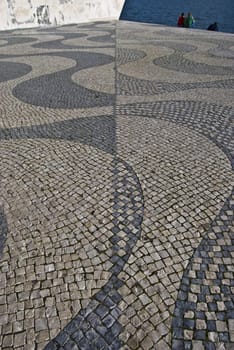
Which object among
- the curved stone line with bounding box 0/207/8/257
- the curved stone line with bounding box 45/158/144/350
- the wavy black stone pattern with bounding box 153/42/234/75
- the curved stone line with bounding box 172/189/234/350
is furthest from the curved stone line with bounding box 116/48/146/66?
the curved stone line with bounding box 172/189/234/350

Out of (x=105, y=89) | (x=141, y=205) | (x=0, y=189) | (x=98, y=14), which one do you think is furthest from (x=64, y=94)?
(x=98, y=14)

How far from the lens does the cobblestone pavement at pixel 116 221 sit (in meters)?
1.88

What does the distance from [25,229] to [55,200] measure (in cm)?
47

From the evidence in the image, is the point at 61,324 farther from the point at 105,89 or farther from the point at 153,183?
the point at 105,89

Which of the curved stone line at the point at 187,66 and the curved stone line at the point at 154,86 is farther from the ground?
the curved stone line at the point at 187,66

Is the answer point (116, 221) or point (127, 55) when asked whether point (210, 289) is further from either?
point (127, 55)

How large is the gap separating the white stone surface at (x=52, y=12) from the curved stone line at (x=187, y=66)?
11.3 m

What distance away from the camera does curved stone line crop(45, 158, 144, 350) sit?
1.78 meters

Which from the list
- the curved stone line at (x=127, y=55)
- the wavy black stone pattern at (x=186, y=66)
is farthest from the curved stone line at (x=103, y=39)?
the wavy black stone pattern at (x=186, y=66)

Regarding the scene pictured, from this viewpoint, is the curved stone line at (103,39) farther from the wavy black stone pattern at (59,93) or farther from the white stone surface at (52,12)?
the white stone surface at (52,12)

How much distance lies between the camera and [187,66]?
821 cm

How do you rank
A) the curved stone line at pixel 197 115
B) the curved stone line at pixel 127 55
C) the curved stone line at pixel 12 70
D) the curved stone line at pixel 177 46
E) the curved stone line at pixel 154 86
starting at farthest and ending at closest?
the curved stone line at pixel 177 46
the curved stone line at pixel 127 55
the curved stone line at pixel 12 70
the curved stone line at pixel 154 86
the curved stone line at pixel 197 115

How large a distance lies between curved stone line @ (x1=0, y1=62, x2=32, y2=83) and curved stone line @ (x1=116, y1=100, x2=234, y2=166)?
A: 11.8 ft

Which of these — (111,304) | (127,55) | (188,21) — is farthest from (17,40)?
(111,304)
